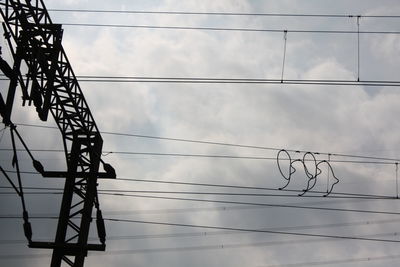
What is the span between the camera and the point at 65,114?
814 inches

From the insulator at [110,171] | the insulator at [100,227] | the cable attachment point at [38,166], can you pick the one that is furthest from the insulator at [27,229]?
the insulator at [110,171]

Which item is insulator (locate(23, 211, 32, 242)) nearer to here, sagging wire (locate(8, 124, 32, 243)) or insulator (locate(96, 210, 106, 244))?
sagging wire (locate(8, 124, 32, 243))

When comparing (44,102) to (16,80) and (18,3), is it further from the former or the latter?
(18,3)

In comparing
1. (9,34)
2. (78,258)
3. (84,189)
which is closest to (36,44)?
(9,34)

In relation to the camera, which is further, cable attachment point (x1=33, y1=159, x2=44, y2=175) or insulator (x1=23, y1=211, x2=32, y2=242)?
cable attachment point (x1=33, y1=159, x2=44, y2=175)

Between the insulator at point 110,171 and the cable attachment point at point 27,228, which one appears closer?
the cable attachment point at point 27,228

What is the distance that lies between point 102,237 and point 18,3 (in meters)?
8.82

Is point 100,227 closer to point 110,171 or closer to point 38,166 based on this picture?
point 110,171

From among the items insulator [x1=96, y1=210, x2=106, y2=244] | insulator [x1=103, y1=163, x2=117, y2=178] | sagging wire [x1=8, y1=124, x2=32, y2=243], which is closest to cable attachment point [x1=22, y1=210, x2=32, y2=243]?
sagging wire [x1=8, y1=124, x2=32, y2=243]

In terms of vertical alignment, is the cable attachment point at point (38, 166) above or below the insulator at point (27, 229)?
above

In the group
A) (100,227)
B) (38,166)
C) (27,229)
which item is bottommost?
(27,229)

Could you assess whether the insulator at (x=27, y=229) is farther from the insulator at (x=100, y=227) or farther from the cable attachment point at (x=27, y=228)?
the insulator at (x=100, y=227)

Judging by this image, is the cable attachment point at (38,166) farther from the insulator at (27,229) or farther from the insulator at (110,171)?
the insulator at (110,171)

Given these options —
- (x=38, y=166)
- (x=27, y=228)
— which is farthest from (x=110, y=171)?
(x=27, y=228)
